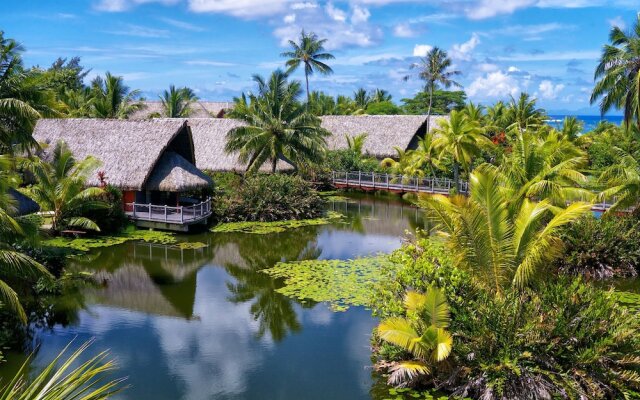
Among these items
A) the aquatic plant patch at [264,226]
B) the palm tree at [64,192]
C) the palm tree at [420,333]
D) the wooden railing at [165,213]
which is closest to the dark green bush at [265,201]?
the aquatic plant patch at [264,226]

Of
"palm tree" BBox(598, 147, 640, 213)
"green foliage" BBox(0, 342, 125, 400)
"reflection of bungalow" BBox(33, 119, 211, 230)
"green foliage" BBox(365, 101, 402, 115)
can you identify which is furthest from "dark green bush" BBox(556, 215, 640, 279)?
"green foliage" BBox(365, 101, 402, 115)

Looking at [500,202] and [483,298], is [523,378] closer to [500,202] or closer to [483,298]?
[483,298]

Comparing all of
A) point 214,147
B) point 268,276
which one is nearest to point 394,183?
point 214,147

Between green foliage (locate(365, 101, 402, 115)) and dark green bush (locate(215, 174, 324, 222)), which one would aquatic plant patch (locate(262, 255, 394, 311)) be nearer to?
dark green bush (locate(215, 174, 324, 222))

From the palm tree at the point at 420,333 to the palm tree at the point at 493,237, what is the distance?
1072 mm

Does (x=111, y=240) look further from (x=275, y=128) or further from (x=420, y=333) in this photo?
(x=420, y=333)

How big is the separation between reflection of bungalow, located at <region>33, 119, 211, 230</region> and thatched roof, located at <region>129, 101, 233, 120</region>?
23.3 metres

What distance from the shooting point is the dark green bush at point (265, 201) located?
82.5 ft

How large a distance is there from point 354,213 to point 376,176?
7165mm

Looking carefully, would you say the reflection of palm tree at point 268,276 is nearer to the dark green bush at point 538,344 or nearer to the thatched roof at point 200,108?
the dark green bush at point 538,344

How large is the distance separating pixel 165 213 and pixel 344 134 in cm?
2112

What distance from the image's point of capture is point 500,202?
9914 mm

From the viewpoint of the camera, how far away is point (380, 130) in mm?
40469

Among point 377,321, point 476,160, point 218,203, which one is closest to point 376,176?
point 476,160
